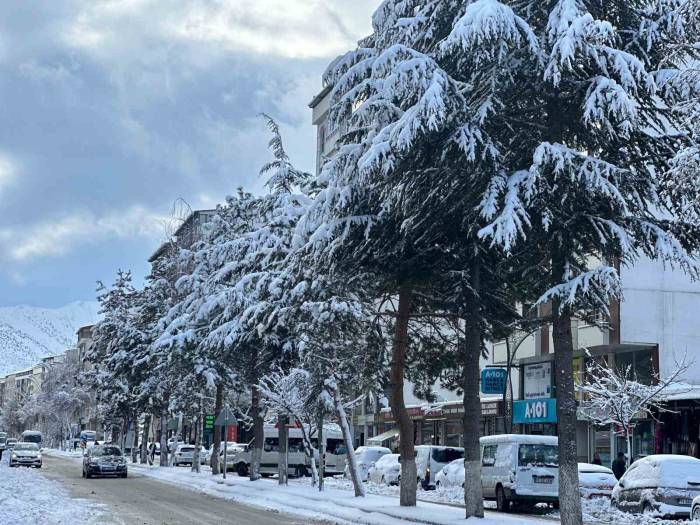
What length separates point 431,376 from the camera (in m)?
29.6

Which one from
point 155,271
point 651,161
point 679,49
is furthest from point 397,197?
point 155,271

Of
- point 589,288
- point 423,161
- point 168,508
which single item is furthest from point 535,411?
point 423,161

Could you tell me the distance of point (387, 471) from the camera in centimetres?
4094

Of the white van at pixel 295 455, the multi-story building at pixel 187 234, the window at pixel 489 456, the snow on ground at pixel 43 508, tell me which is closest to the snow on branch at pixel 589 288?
the snow on ground at pixel 43 508

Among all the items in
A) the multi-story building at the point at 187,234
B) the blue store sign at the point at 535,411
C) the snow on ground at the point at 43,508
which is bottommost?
the snow on ground at the point at 43,508

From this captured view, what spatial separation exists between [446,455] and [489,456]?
820 centimetres

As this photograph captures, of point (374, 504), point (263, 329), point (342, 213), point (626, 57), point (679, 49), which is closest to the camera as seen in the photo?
point (679, 49)

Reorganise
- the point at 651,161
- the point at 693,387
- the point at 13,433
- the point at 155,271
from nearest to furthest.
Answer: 1. the point at 651,161
2. the point at 693,387
3. the point at 155,271
4. the point at 13,433

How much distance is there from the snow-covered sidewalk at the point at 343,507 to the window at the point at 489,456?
2.73m

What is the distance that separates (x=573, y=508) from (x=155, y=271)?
44.1 meters

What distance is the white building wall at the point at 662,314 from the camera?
42.4m

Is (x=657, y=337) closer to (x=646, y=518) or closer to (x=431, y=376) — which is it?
(x=431, y=376)

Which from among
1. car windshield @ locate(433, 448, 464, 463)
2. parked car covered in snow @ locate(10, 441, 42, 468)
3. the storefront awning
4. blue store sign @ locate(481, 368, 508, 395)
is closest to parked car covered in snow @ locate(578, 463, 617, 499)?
car windshield @ locate(433, 448, 464, 463)

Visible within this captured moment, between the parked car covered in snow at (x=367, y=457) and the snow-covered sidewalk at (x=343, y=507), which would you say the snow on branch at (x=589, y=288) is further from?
the parked car covered in snow at (x=367, y=457)
